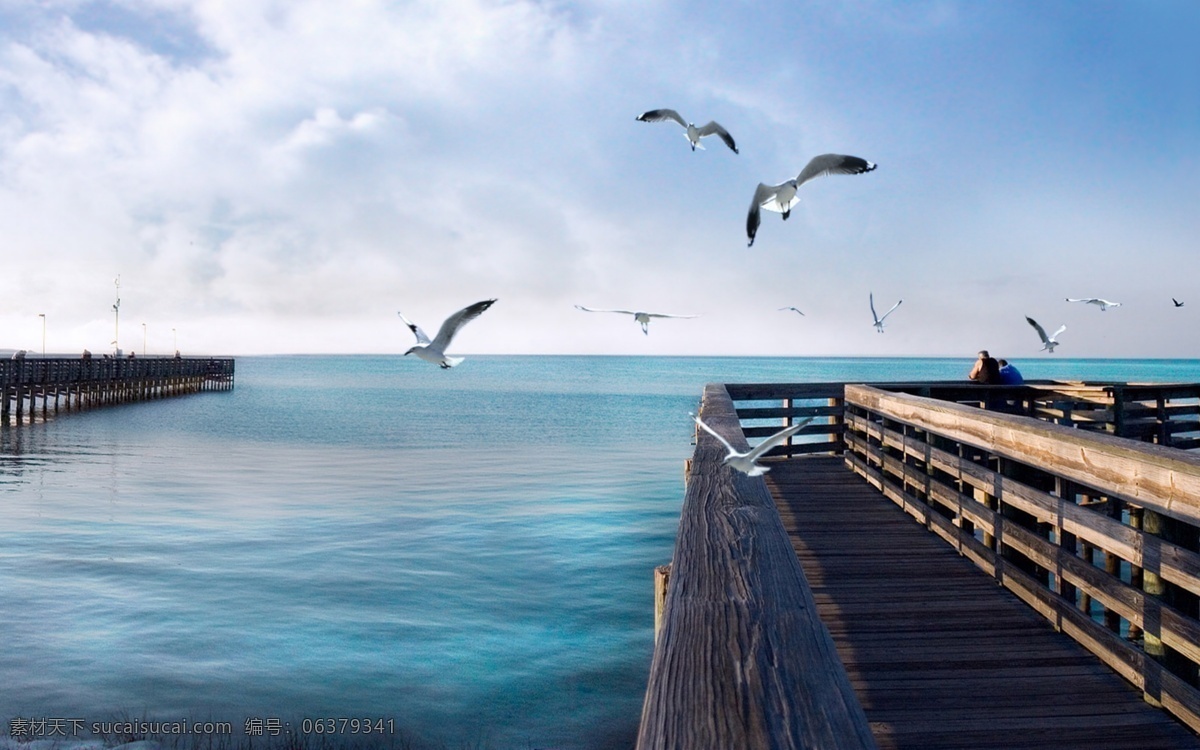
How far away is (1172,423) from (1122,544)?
34.0 ft

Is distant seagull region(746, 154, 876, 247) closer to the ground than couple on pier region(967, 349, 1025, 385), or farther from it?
farther from it

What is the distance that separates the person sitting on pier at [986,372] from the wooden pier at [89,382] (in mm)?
42282

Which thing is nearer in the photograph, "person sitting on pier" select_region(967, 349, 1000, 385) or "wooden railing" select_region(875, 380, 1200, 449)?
"wooden railing" select_region(875, 380, 1200, 449)

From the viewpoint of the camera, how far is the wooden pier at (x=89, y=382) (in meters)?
41.6

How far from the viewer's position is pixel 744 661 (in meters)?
1.76

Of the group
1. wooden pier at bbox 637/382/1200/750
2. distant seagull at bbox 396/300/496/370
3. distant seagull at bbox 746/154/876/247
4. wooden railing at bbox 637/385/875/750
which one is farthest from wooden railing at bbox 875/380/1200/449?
wooden railing at bbox 637/385/875/750

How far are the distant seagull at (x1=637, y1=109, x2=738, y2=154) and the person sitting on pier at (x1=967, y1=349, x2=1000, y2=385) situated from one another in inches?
272

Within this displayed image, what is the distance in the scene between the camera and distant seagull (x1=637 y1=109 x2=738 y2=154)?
27.5ft

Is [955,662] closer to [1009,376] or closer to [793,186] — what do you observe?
[793,186]

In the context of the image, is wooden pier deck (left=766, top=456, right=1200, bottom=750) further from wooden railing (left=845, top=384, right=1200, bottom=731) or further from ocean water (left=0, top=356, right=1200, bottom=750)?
ocean water (left=0, top=356, right=1200, bottom=750)

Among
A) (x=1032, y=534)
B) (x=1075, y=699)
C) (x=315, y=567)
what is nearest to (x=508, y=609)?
(x=315, y=567)

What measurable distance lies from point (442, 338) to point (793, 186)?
2976mm

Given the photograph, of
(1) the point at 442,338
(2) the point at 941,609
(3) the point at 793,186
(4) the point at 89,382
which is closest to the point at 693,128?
(3) the point at 793,186

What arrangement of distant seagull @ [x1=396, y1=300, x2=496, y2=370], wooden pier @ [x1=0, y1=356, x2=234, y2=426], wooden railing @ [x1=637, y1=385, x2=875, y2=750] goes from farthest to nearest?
wooden pier @ [x1=0, y1=356, x2=234, y2=426]
distant seagull @ [x1=396, y1=300, x2=496, y2=370]
wooden railing @ [x1=637, y1=385, x2=875, y2=750]
